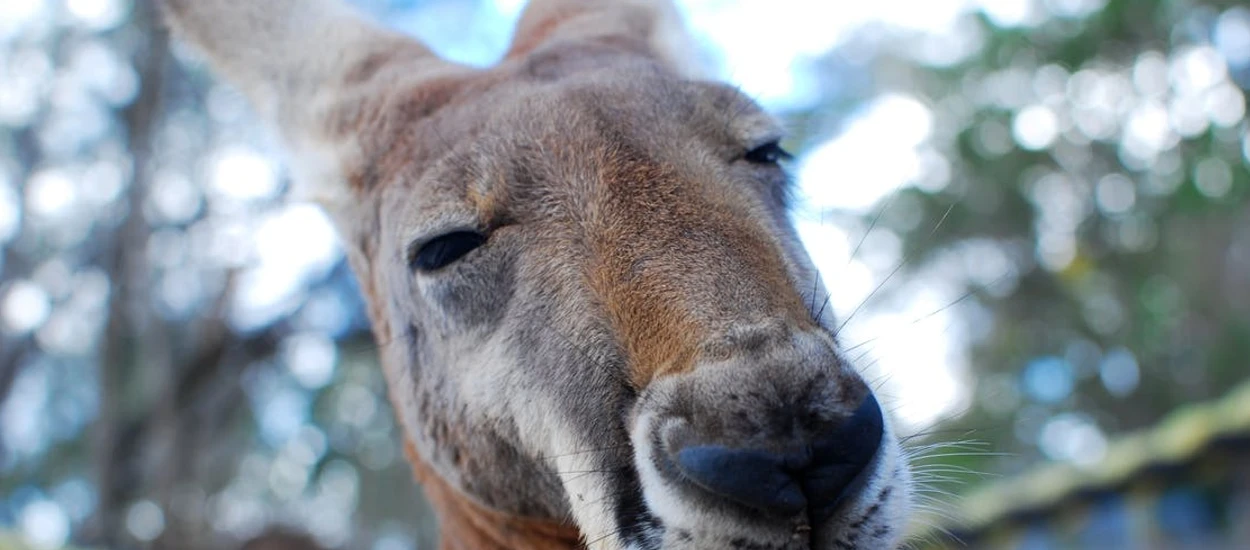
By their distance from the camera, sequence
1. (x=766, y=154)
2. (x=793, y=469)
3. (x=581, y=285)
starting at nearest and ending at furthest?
(x=793, y=469) → (x=581, y=285) → (x=766, y=154)

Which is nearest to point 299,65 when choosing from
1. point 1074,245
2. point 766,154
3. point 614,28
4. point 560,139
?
point 614,28

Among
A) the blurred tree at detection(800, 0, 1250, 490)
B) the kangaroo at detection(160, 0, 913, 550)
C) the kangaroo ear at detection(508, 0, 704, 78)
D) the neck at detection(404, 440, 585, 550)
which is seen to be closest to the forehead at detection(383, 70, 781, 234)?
the kangaroo at detection(160, 0, 913, 550)

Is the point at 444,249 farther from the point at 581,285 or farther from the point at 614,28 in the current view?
the point at 614,28

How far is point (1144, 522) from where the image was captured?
5.94 m

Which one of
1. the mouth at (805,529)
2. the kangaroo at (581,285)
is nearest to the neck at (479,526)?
the kangaroo at (581,285)

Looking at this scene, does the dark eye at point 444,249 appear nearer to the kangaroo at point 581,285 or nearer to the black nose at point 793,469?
the kangaroo at point 581,285

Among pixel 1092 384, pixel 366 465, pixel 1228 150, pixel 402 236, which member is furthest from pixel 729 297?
pixel 366 465

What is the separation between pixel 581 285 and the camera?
9.86 feet

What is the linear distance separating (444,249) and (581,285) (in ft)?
2.22

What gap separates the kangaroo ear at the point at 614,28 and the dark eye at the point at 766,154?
0.78m

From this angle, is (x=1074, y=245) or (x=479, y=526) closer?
(x=479, y=526)

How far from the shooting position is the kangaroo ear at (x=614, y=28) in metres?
4.50

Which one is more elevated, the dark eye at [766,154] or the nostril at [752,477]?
the dark eye at [766,154]

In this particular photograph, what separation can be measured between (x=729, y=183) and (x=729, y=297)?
79 cm
